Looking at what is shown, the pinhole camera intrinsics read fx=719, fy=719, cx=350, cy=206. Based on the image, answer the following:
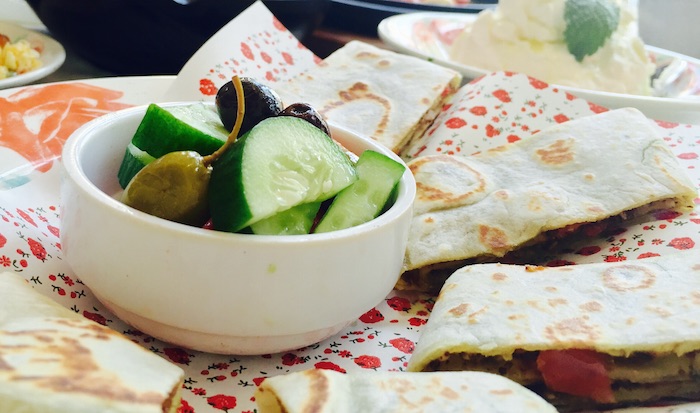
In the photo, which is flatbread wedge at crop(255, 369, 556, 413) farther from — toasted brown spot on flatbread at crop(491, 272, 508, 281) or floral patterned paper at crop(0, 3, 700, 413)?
toasted brown spot on flatbread at crop(491, 272, 508, 281)

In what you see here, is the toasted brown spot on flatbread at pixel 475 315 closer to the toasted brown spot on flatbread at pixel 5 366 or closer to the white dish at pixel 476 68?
the toasted brown spot on flatbread at pixel 5 366

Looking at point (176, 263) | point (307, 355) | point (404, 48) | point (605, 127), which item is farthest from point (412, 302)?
point (404, 48)

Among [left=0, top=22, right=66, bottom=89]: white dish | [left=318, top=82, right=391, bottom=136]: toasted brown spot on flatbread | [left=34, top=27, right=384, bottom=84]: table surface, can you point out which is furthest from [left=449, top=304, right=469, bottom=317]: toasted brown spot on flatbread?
[left=34, top=27, right=384, bottom=84]: table surface

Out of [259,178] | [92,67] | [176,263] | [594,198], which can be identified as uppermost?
[259,178]

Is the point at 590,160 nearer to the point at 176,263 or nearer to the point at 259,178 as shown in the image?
the point at 259,178

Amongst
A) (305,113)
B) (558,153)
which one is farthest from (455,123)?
(305,113)

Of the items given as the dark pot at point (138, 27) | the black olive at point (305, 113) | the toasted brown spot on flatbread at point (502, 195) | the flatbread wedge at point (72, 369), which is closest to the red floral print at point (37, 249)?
the flatbread wedge at point (72, 369)
